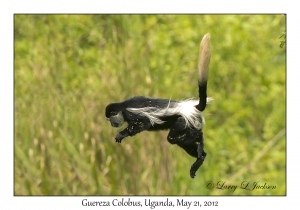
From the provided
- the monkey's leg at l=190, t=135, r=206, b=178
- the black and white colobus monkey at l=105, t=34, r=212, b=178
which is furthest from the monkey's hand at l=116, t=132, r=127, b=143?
the monkey's leg at l=190, t=135, r=206, b=178

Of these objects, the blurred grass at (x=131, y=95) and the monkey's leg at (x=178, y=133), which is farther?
the blurred grass at (x=131, y=95)

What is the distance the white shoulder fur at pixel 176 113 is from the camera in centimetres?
107

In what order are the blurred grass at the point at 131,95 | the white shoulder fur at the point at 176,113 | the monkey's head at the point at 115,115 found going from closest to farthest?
the white shoulder fur at the point at 176,113 → the monkey's head at the point at 115,115 → the blurred grass at the point at 131,95

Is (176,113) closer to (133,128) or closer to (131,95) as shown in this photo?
(133,128)

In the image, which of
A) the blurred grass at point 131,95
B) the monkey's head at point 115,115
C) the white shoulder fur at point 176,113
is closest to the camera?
the white shoulder fur at point 176,113

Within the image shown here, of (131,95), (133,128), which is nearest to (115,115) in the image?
(133,128)

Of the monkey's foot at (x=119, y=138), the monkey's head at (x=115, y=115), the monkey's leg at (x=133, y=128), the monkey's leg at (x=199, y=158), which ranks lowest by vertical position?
the monkey's leg at (x=199, y=158)

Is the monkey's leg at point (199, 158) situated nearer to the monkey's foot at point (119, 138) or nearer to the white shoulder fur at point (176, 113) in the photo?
the white shoulder fur at point (176, 113)

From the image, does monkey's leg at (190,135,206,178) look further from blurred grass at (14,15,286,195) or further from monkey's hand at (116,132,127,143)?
blurred grass at (14,15,286,195)

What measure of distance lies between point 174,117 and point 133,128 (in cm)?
9

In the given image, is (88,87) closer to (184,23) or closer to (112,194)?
(112,194)

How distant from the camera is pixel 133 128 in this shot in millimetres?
1145

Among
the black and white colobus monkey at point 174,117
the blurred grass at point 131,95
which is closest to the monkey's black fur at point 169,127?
the black and white colobus monkey at point 174,117

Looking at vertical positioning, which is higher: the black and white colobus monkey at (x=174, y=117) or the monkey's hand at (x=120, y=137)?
the black and white colobus monkey at (x=174, y=117)
